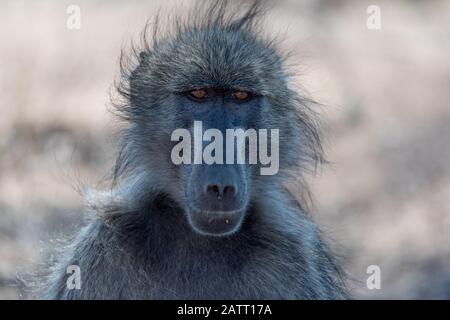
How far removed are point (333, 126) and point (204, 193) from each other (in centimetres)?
670

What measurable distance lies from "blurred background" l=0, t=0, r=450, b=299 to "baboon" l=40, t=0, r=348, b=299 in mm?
770

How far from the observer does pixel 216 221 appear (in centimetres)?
423

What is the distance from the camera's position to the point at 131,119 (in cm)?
495

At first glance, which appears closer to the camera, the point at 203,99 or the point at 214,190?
the point at 214,190

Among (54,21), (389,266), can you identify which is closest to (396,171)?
(389,266)

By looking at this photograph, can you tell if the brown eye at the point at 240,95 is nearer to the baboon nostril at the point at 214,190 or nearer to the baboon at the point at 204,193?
the baboon at the point at 204,193

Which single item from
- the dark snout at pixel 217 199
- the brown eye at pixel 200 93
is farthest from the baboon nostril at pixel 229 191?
the brown eye at pixel 200 93

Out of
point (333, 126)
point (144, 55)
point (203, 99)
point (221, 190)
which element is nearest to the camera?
point (221, 190)

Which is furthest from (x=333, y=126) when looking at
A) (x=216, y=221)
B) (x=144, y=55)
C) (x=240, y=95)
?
(x=216, y=221)

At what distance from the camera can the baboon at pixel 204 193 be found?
173 inches

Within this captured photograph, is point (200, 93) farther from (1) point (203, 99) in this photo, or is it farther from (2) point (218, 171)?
(2) point (218, 171)

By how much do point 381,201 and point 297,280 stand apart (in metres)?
4.61

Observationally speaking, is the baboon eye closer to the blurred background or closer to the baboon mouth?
the baboon mouth

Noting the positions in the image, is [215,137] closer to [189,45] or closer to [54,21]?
[189,45]
